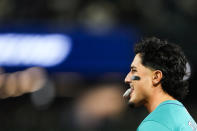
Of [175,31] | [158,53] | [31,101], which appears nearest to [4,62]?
[31,101]

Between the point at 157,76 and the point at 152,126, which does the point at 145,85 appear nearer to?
the point at 157,76

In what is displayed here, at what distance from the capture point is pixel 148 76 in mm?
4098

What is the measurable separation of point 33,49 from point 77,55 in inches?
36.8

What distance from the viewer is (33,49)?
11.2 meters

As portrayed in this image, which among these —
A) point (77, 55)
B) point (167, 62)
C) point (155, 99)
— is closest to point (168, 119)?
point (155, 99)

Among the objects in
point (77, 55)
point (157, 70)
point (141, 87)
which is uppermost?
point (157, 70)

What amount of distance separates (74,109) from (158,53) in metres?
7.68

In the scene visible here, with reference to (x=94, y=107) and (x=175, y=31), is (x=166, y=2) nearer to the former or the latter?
(x=175, y=31)

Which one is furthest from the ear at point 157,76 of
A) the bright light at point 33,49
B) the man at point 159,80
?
the bright light at point 33,49

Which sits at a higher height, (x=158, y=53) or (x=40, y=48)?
(x=158, y=53)

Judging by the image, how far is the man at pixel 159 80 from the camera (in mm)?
3896

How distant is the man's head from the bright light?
6.78 meters

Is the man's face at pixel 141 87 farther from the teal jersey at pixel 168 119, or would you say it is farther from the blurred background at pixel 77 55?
the blurred background at pixel 77 55

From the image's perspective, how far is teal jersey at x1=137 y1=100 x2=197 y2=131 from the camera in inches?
142
